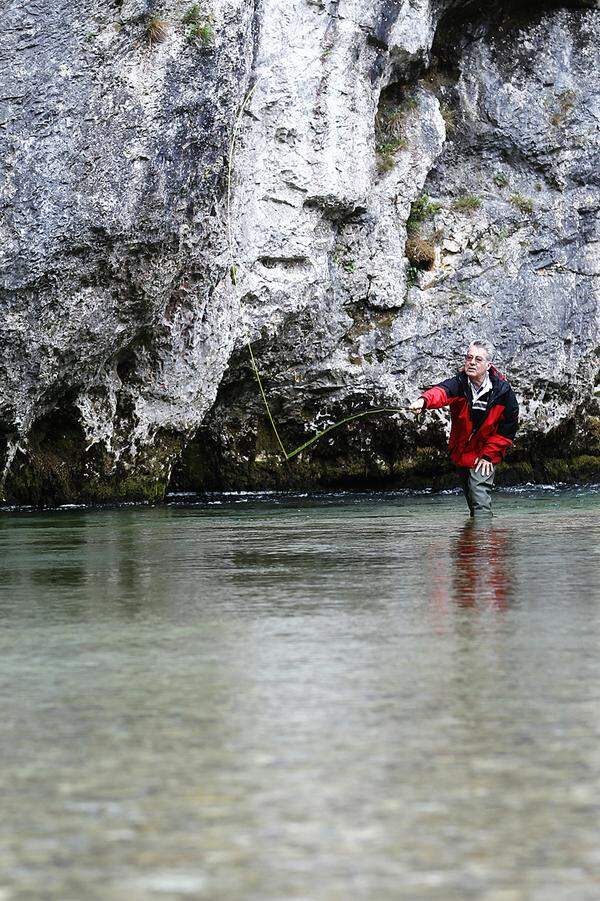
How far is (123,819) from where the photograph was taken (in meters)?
2.31

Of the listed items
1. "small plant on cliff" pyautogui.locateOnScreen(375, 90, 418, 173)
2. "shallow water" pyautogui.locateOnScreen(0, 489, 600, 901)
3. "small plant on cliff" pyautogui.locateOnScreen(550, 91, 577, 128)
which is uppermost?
"small plant on cliff" pyautogui.locateOnScreen(550, 91, 577, 128)

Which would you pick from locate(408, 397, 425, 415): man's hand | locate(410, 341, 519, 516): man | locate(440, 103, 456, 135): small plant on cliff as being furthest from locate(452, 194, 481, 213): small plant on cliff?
locate(408, 397, 425, 415): man's hand

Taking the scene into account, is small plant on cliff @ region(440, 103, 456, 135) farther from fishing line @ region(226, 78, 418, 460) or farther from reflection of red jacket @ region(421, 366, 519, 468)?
reflection of red jacket @ region(421, 366, 519, 468)

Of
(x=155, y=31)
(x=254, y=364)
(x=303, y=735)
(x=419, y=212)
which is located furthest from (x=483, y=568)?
(x=419, y=212)

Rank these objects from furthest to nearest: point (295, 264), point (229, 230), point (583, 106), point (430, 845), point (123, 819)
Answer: point (583, 106)
point (295, 264)
point (229, 230)
point (123, 819)
point (430, 845)

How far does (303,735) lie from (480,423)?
8.56 m

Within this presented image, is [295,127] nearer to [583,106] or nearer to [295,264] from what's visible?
[295,264]

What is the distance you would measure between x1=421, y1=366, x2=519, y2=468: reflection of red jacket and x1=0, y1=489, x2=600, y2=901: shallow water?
185 inches

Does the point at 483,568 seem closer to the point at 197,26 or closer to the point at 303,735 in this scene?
the point at 303,735

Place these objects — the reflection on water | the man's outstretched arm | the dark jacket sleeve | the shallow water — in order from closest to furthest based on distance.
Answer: the shallow water → the reflection on water → the man's outstretched arm → the dark jacket sleeve

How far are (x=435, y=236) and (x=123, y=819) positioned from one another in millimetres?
17114

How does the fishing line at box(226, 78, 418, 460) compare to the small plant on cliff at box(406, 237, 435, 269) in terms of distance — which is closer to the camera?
the fishing line at box(226, 78, 418, 460)

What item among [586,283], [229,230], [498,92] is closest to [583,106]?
[498,92]

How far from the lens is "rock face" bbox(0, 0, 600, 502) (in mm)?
13695
